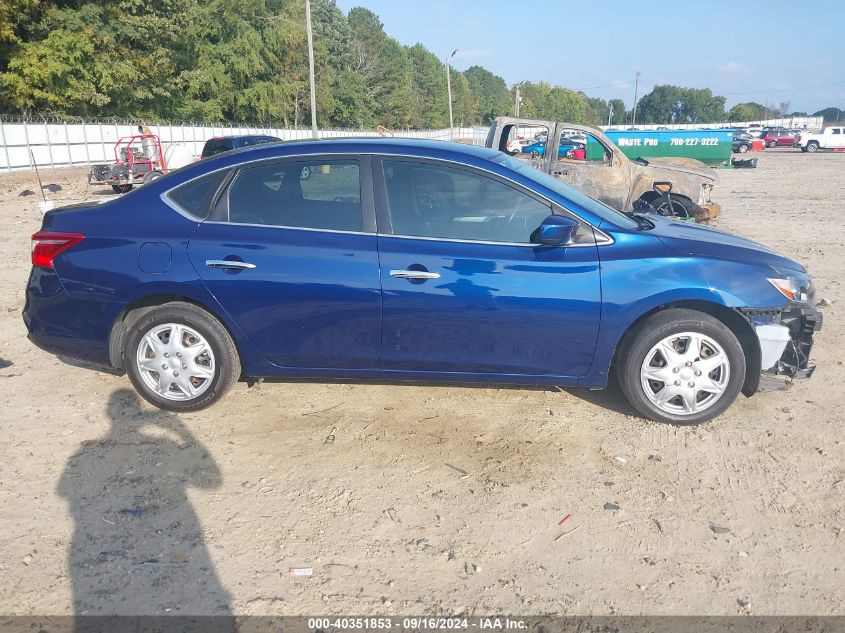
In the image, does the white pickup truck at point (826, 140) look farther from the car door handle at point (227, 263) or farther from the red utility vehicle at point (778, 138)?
the car door handle at point (227, 263)

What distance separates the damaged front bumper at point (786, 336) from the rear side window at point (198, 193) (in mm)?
3352

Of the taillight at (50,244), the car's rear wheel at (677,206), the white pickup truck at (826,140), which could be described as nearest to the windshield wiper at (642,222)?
the taillight at (50,244)

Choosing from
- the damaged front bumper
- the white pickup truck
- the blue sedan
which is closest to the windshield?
the blue sedan

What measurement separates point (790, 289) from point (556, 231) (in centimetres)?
153

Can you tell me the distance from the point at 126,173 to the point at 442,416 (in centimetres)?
1782

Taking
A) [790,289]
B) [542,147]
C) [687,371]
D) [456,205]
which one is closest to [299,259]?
[456,205]

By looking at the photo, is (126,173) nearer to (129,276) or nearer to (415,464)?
(129,276)

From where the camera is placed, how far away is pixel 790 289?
4.05m

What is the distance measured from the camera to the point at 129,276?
4113mm

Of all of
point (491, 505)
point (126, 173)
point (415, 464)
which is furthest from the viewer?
point (126, 173)

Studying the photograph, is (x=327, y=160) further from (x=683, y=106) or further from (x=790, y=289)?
(x=683, y=106)

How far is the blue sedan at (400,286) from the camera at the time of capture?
390 cm

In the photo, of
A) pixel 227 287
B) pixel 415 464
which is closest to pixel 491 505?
pixel 415 464

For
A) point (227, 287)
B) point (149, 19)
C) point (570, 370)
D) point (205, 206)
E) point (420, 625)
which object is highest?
point (149, 19)
